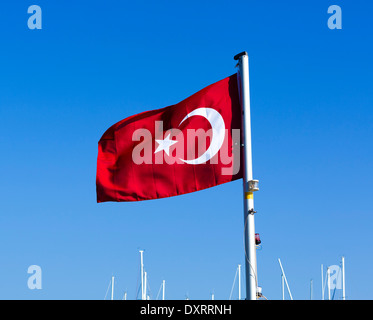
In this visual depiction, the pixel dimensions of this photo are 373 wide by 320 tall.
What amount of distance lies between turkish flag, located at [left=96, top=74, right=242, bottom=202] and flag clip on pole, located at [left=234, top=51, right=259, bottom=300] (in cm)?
57

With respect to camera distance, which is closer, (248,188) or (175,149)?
(248,188)

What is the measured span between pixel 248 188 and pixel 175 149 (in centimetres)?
330

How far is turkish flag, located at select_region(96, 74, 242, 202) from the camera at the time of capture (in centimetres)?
2348

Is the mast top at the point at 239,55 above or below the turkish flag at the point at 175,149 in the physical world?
above

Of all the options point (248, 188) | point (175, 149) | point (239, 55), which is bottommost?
point (248, 188)

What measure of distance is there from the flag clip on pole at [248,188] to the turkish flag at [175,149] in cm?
57

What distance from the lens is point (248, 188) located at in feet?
71.8

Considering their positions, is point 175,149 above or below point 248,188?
above

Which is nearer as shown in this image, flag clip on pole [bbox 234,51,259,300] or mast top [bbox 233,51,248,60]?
flag clip on pole [bbox 234,51,259,300]

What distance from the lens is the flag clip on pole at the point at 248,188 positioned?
21281 millimetres

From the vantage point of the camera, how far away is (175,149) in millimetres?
24234
